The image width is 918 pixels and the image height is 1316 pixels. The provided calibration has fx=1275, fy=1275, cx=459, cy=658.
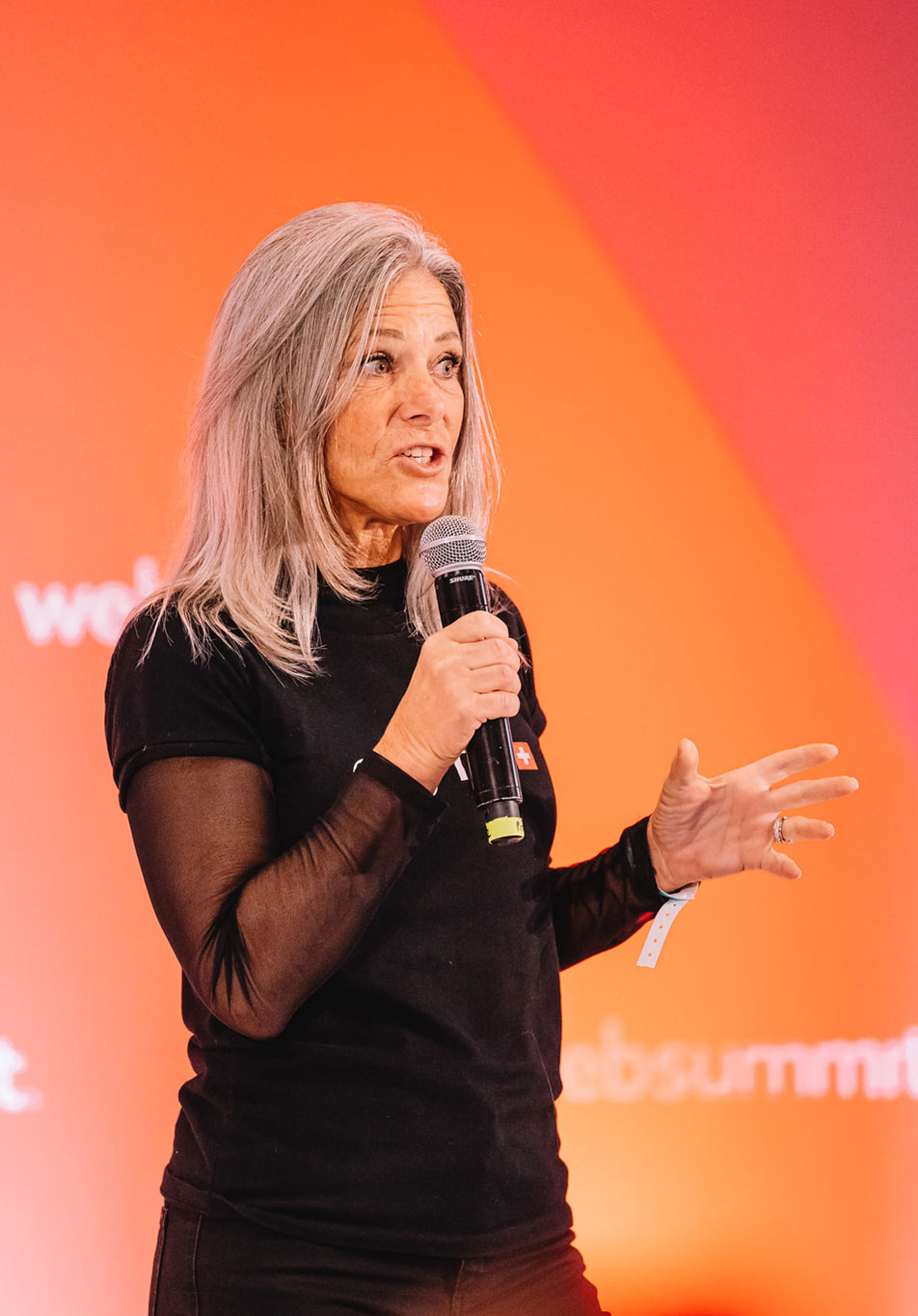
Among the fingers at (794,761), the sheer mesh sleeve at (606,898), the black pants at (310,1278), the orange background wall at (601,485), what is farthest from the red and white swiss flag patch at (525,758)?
the orange background wall at (601,485)

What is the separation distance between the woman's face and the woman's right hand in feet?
0.96

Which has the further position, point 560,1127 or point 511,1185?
point 560,1127

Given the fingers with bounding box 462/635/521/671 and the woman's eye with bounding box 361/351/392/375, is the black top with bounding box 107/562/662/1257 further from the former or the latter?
the woman's eye with bounding box 361/351/392/375

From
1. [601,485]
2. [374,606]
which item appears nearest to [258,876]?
[374,606]

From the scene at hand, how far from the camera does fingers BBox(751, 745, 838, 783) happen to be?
1.28m

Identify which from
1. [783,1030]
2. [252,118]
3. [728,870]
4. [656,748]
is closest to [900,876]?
[783,1030]

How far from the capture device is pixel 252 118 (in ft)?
6.77

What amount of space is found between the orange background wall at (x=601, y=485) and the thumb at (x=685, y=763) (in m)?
0.85

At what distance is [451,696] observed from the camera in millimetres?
1076

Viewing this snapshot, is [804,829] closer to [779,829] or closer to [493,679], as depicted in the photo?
[779,829]

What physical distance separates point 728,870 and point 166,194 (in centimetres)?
140

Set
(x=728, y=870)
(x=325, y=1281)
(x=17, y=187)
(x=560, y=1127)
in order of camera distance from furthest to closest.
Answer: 1. (x=560, y=1127)
2. (x=17, y=187)
3. (x=728, y=870)
4. (x=325, y=1281)

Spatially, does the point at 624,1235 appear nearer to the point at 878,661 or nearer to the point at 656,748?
the point at 656,748

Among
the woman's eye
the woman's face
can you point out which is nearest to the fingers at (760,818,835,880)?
the woman's face
